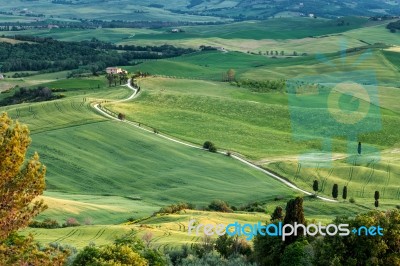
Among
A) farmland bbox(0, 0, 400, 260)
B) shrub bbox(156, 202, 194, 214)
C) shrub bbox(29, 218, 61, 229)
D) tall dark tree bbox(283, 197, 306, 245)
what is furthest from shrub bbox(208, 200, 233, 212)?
tall dark tree bbox(283, 197, 306, 245)

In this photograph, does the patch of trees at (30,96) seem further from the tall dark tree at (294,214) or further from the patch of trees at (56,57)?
the tall dark tree at (294,214)

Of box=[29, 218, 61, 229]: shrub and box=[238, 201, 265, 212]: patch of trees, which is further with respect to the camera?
box=[238, 201, 265, 212]: patch of trees

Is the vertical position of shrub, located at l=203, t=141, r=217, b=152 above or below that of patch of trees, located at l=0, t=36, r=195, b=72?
below

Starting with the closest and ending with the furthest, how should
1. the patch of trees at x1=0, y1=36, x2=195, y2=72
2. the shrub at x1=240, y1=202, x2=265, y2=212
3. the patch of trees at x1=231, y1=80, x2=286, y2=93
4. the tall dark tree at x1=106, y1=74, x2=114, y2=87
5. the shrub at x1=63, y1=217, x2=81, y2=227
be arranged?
the shrub at x1=63, y1=217, x2=81, y2=227
the shrub at x1=240, y1=202, x2=265, y2=212
the tall dark tree at x1=106, y1=74, x2=114, y2=87
the patch of trees at x1=231, y1=80, x2=286, y2=93
the patch of trees at x1=0, y1=36, x2=195, y2=72

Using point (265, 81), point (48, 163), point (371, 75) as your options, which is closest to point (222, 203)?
point (48, 163)

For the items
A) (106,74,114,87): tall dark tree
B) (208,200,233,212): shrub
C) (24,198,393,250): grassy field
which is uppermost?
(106,74,114,87): tall dark tree

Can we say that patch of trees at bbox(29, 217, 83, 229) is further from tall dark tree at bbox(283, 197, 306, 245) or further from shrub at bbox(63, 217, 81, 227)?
tall dark tree at bbox(283, 197, 306, 245)
